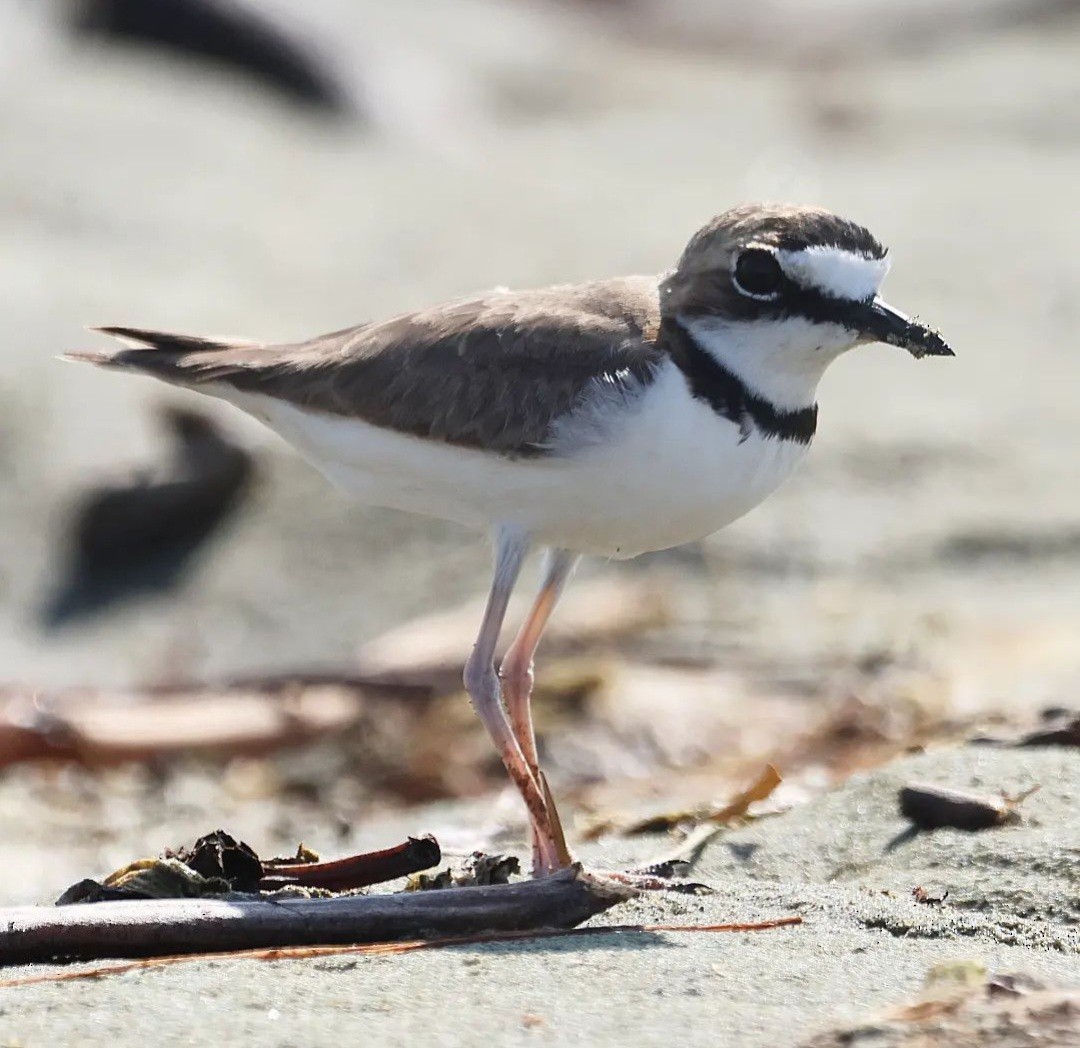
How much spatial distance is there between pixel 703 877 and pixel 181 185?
8.07 m

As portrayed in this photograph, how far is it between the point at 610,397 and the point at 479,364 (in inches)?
15.4

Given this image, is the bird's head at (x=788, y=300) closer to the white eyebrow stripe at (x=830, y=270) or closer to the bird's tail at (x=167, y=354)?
the white eyebrow stripe at (x=830, y=270)

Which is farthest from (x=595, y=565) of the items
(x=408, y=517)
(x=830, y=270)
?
(x=830, y=270)

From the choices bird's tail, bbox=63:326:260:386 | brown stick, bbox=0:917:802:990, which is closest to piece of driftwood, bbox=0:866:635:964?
brown stick, bbox=0:917:802:990

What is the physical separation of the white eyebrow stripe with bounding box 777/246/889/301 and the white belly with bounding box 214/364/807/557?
1.16 ft

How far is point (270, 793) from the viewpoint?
5984 millimetres

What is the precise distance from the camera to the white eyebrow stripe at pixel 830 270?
4043 millimetres

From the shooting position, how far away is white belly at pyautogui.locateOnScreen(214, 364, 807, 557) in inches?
159

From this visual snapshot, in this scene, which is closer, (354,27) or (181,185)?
(181,185)

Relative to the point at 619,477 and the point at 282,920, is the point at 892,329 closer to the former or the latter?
the point at 619,477

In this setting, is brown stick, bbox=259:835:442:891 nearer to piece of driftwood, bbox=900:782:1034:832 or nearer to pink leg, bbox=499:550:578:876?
pink leg, bbox=499:550:578:876

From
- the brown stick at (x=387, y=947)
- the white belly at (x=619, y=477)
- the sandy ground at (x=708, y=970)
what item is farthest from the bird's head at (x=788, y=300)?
the brown stick at (x=387, y=947)

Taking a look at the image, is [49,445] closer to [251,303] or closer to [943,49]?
[251,303]

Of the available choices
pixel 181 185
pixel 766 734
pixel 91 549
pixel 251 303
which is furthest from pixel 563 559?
pixel 181 185
